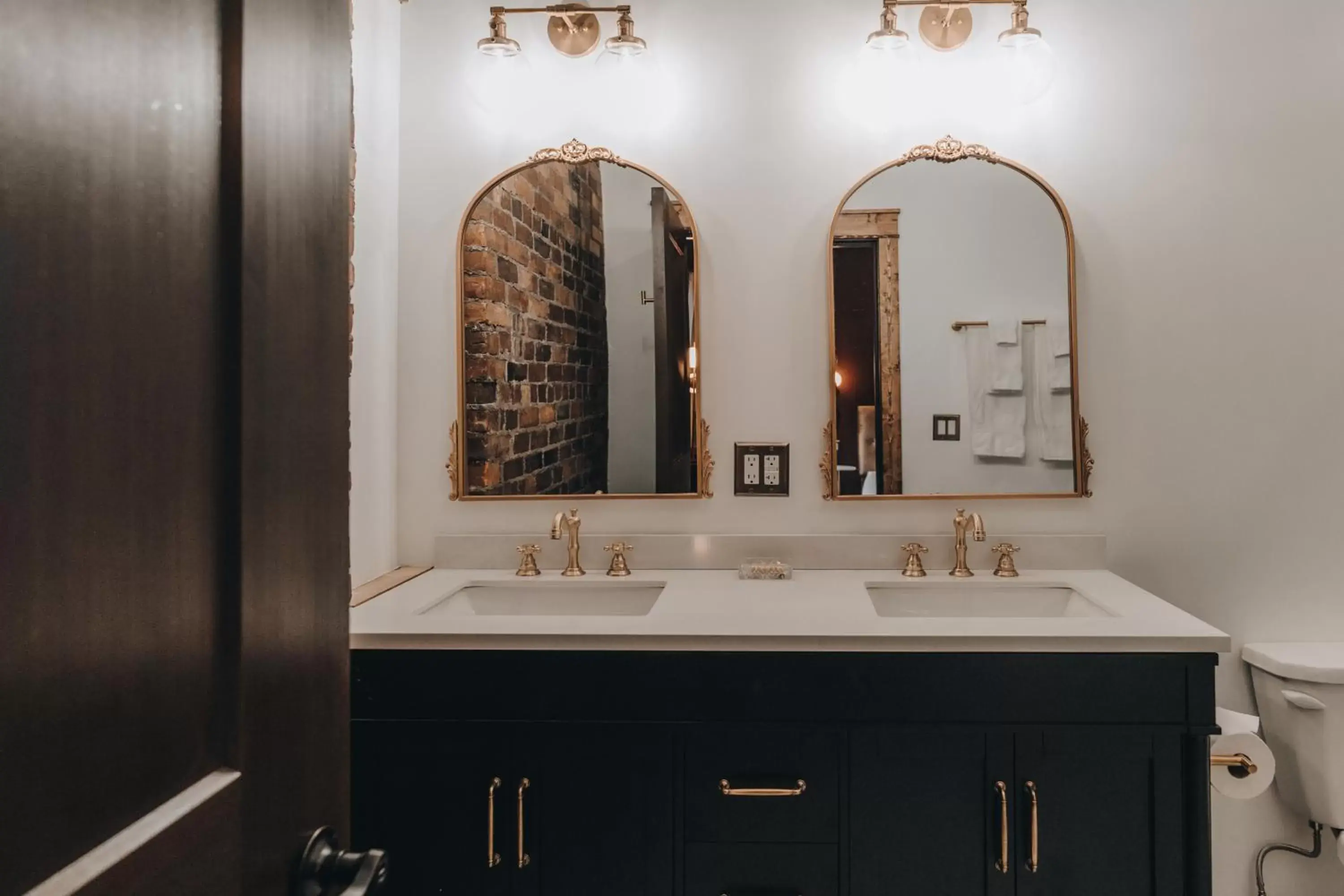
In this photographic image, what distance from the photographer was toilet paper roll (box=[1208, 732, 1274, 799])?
150 centimetres

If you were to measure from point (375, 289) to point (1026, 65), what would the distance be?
1.54m

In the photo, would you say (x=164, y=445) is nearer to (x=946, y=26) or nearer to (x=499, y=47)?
(x=499, y=47)

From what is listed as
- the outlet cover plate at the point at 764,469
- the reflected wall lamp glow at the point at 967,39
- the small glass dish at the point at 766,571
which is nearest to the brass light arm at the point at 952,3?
the reflected wall lamp glow at the point at 967,39

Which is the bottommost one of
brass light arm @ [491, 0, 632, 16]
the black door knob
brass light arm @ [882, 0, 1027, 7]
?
the black door knob

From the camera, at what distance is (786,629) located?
1.44m

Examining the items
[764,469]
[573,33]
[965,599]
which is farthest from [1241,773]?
[573,33]

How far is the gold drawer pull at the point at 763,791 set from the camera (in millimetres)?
1408

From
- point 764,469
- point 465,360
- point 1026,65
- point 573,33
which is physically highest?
point 573,33

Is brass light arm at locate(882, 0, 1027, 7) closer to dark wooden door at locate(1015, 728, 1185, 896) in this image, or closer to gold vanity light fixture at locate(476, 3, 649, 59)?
gold vanity light fixture at locate(476, 3, 649, 59)

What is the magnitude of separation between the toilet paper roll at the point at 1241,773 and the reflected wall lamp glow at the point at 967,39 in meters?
1.38

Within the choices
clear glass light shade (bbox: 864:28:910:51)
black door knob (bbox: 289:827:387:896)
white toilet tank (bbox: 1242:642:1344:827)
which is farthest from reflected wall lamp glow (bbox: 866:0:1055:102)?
black door knob (bbox: 289:827:387:896)

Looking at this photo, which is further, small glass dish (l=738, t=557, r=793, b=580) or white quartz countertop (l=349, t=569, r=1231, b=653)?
small glass dish (l=738, t=557, r=793, b=580)

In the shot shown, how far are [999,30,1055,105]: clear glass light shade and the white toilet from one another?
1.32 metres

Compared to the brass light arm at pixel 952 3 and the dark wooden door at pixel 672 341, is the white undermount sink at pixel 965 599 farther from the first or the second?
the brass light arm at pixel 952 3
